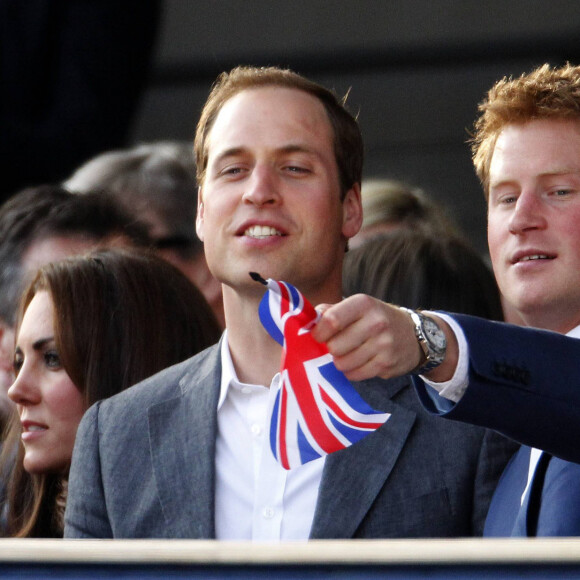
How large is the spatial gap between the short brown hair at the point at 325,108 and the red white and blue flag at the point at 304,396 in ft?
2.30

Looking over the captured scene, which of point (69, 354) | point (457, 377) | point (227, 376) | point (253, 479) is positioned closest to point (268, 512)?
point (253, 479)

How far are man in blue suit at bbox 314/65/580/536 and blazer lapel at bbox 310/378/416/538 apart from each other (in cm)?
24

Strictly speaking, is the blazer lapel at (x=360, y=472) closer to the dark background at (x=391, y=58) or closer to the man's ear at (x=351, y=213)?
the man's ear at (x=351, y=213)

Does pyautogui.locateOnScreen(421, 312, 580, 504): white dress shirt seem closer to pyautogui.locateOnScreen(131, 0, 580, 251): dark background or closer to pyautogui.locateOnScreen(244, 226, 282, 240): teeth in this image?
pyautogui.locateOnScreen(244, 226, 282, 240): teeth

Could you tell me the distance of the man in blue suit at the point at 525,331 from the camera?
64.4 inches

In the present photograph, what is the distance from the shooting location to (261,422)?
225 cm

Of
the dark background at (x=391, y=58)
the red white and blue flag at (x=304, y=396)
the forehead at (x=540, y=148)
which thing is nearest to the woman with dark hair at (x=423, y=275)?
the forehead at (x=540, y=148)

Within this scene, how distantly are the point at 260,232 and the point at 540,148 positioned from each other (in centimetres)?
52

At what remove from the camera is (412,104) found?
552 cm

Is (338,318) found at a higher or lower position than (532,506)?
higher

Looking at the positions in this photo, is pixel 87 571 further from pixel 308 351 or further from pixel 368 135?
pixel 368 135

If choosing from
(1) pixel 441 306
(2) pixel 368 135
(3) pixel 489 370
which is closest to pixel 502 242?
(3) pixel 489 370

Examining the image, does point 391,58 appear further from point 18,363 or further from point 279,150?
point 279,150

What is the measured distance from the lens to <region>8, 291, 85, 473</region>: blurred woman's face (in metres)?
2.64
